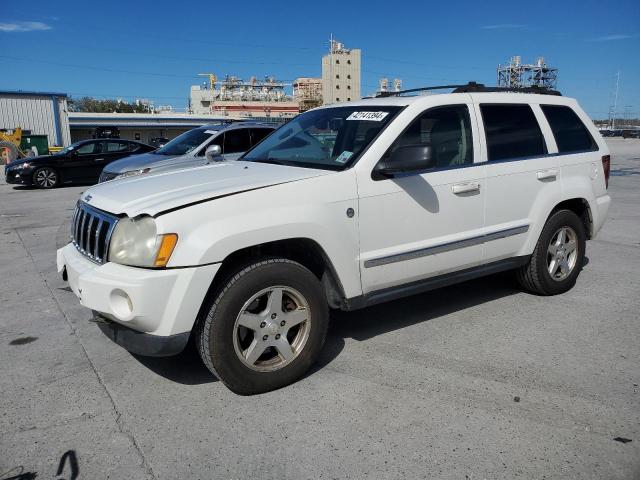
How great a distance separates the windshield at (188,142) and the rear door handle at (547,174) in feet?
22.1

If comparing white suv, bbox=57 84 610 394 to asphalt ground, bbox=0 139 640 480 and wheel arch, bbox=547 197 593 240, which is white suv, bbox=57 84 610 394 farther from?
asphalt ground, bbox=0 139 640 480

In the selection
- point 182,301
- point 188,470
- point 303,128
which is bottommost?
point 188,470

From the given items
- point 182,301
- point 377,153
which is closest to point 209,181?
point 182,301

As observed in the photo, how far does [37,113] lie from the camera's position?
35.3 meters

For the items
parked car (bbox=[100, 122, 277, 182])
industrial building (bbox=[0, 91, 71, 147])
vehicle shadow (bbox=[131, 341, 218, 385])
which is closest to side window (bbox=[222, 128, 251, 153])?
parked car (bbox=[100, 122, 277, 182])

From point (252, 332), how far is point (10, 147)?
24.9 meters

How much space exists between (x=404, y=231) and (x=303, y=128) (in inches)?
55.4

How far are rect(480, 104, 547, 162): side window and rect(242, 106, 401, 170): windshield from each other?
2.97 feet

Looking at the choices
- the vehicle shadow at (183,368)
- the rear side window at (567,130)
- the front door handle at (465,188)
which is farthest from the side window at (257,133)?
the vehicle shadow at (183,368)

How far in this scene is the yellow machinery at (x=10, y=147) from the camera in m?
23.6

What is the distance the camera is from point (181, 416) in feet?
9.87

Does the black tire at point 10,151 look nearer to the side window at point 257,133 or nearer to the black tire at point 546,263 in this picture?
the side window at point 257,133

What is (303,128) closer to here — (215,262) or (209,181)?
(209,181)

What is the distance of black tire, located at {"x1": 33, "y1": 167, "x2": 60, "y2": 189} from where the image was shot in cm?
1519
